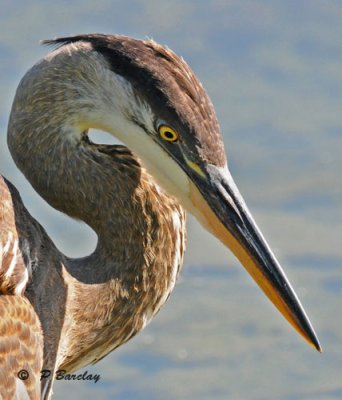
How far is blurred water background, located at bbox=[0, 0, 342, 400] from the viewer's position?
8.53 m

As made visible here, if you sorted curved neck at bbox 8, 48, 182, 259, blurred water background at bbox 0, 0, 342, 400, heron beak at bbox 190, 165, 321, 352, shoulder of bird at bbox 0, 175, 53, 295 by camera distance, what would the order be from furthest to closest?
blurred water background at bbox 0, 0, 342, 400, curved neck at bbox 8, 48, 182, 259, heron beak at bbox 190, 165, 321, 352, shoulder of bird at bbox 0, 175, 53, 295

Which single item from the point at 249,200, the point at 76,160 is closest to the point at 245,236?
the point at 76,160

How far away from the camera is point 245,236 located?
6.26 m

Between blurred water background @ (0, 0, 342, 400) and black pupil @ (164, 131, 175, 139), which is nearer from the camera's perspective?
black pupil @ (164, 131, 175, 139)

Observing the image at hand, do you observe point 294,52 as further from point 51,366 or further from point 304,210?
point 51,366

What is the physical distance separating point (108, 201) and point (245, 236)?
2.00ft

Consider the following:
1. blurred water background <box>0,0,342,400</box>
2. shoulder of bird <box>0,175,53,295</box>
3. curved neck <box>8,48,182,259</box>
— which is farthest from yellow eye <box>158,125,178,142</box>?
blurred water background <box>0,0,342,400</box>

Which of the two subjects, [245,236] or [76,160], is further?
[76,160]

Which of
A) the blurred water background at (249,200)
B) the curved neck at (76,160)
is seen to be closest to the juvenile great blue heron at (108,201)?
the curved neck at (76,160)

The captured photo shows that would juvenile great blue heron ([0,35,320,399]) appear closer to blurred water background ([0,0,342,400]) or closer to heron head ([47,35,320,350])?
heron head ([47,35,320,350])

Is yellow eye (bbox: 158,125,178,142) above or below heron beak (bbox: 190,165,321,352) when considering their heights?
above

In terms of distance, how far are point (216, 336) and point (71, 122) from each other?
2.52 meters

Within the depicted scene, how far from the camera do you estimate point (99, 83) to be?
251 inches

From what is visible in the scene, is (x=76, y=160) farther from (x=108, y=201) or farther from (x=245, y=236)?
(x=245, y=236)
